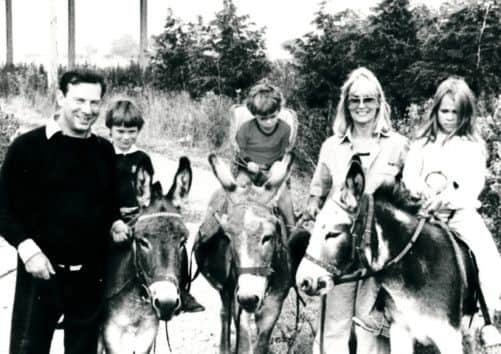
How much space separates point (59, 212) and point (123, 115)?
1.27 m

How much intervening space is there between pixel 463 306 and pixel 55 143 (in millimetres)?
2953

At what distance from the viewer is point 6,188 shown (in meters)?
3.72

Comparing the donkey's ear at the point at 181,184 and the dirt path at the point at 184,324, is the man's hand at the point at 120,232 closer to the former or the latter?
the donkey's ear at the point at 181,184

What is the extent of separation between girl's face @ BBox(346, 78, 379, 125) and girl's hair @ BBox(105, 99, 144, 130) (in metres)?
1.74

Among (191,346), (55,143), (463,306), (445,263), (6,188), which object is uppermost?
(55,143)

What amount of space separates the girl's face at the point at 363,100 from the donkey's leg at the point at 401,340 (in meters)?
1.49

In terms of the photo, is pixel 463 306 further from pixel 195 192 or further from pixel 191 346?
pixel 195 192

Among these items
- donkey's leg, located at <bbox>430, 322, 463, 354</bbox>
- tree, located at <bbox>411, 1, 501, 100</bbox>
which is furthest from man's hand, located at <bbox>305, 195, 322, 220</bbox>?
tree, located at <bbox>411, 1, 501, 100</bbox>

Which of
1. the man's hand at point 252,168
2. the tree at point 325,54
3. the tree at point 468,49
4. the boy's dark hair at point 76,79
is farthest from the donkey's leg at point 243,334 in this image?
the tree at point 325,54

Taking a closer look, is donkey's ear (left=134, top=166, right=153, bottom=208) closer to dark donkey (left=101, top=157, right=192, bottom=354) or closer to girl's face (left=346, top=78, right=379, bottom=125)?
dark donkey (left=101, top=157, right=192, bottom=354)

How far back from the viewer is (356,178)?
12.5 ft

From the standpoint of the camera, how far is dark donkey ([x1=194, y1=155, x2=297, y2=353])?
12.6ft

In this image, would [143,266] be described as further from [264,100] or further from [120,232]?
[264,100]

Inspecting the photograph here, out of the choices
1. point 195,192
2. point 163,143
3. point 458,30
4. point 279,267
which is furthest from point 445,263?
point 163,143
